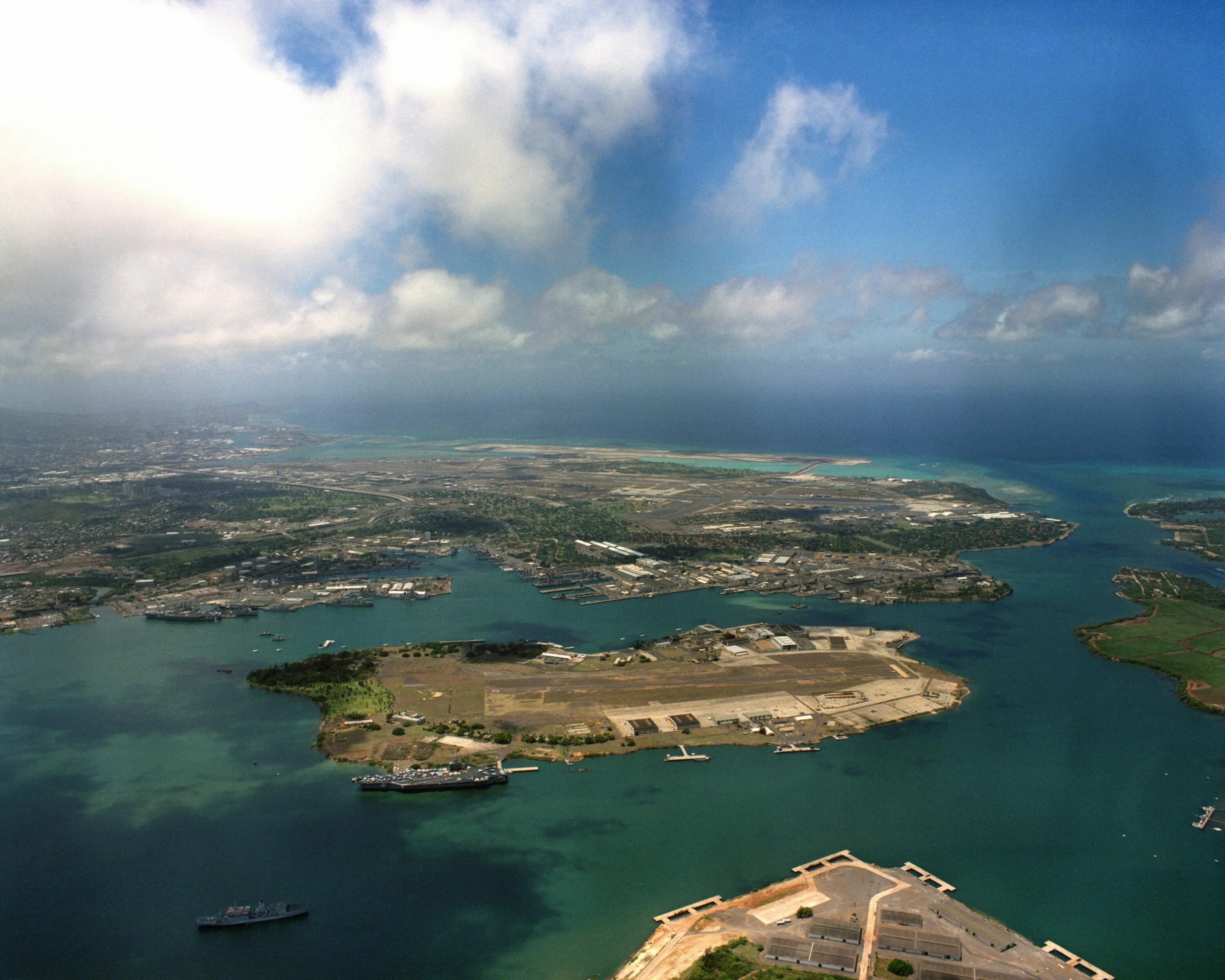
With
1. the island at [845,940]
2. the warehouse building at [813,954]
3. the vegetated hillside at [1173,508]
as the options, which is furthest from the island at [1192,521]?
the warehouse building at [813,954]

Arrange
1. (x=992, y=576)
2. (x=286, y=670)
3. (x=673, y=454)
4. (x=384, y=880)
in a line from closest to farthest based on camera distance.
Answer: (x=384, y=880) → (x=286, y=670) → (x=992, y=576) → (x=673, y=454)

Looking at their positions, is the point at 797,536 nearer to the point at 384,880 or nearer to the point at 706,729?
the point at 706,729

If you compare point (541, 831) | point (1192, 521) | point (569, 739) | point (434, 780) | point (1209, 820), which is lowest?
point (541, 831)

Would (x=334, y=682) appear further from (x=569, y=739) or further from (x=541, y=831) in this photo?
(x=541, y=831)

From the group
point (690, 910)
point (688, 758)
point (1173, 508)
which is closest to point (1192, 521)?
point (1173, 508)

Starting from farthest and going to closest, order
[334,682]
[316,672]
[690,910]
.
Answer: [316,672], [334,682], [690,910]

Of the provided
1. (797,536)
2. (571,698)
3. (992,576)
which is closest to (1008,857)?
(571,698)
